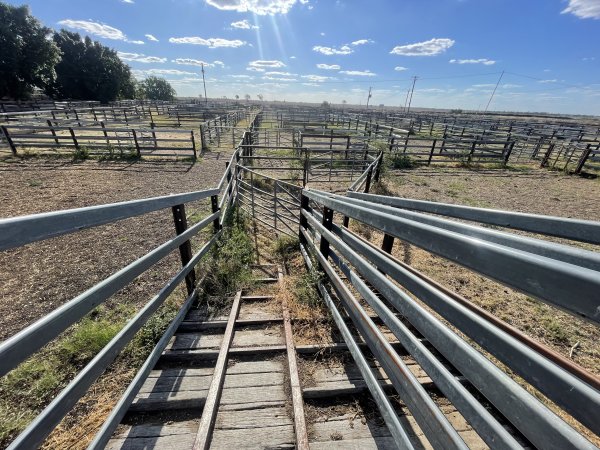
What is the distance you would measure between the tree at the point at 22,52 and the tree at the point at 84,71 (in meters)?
9.69

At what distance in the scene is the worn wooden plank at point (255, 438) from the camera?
160cm

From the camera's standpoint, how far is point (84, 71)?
43062 mm

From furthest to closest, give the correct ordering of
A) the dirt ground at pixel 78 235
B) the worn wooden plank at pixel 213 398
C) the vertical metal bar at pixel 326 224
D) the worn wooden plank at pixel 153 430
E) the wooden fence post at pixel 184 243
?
the dirt ground at pixel 78 235 < the vertical metal bar at pixel 326 224 < the wooden fence post at pixel 184 243 < the worn wooden plank at pixel 153 430 < the worn wooden plank at pixel 213 398

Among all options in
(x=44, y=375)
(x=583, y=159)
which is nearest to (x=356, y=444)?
(x=44, y=375)

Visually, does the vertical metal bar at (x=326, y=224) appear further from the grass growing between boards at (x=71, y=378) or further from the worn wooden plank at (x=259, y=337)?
the grass growing between boards at (x=71, y=378)

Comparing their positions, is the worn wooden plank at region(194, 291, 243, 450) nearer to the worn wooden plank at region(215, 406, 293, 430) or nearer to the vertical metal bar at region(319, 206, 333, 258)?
the worn wooden plank at region(215, 406, 293, 430)

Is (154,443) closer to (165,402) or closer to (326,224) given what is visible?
(165,402)

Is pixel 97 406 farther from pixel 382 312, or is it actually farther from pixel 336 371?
pixel 382 312

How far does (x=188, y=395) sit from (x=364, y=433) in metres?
1.23

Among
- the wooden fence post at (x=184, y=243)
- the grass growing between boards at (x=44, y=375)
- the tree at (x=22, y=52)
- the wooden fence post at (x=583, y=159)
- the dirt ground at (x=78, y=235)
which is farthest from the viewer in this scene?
the tree at (x=22, y=52)

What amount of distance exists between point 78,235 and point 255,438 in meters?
5.93

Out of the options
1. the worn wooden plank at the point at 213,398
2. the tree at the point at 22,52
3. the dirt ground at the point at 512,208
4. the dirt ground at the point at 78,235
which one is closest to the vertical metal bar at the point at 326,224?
the worn wooden plank at the point at 213,398

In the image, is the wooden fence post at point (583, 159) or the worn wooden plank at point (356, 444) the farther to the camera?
the wooden fence post at point (583, 159)

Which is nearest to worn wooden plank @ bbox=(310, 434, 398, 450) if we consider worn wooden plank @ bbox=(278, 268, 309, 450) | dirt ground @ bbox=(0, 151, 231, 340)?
worn wooden plank @ bbox=(278, 268, 309, 450)
